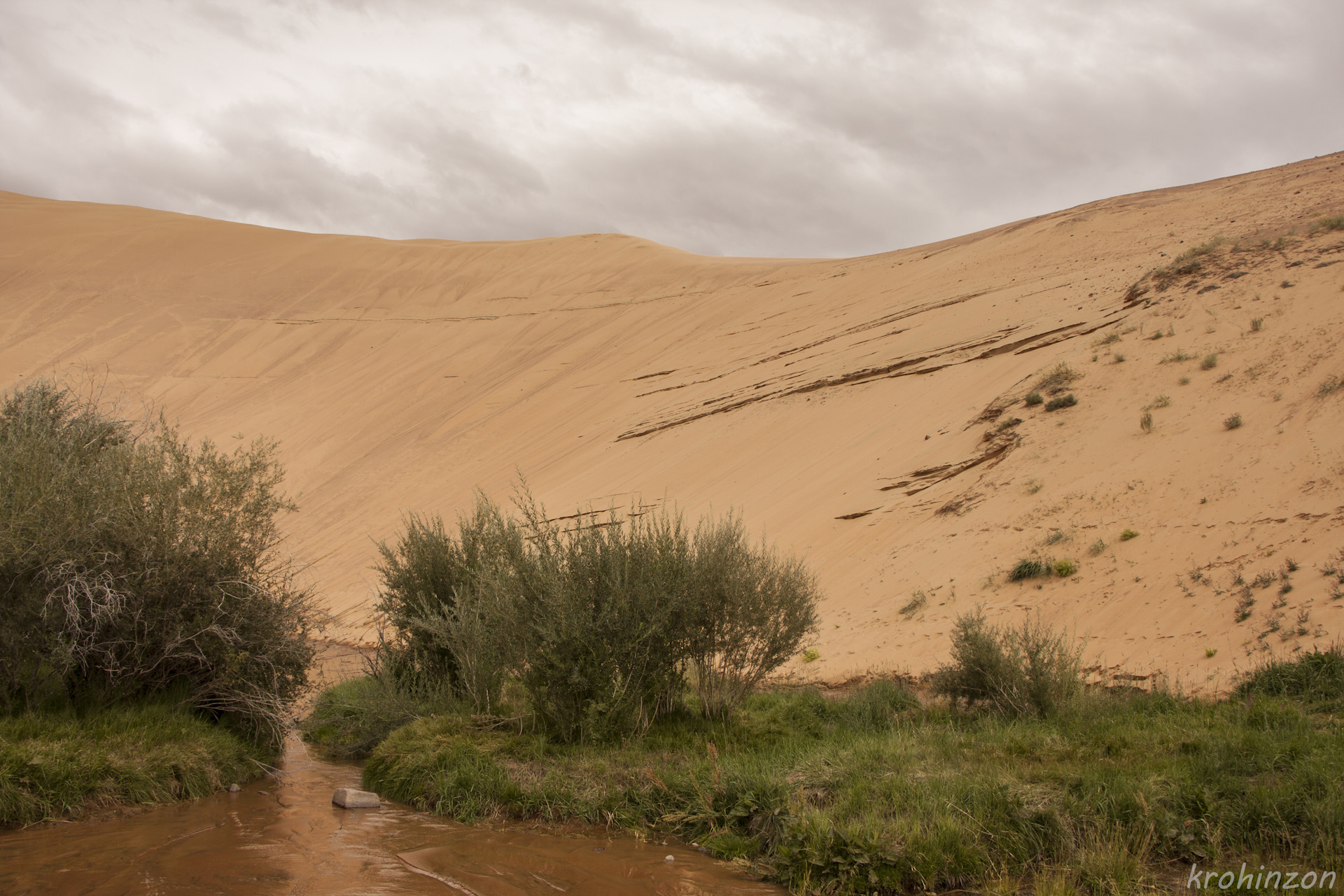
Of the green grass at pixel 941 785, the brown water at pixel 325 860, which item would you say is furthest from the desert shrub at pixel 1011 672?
the brown water at pixel 325 860

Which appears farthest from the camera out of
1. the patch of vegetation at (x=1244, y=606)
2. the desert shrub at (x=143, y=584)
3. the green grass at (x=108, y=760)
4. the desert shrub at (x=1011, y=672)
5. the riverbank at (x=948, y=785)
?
the patch of vegetation at (x=1244, y=606)

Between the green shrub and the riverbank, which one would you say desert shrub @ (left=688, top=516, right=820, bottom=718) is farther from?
the green shrub

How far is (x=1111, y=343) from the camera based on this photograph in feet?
48.1

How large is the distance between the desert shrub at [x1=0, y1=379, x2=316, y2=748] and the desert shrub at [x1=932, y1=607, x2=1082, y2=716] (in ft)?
20.6

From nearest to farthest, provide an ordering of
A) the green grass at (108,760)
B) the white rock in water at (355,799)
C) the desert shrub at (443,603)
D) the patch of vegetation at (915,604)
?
the green grass at (108,760) < the white rock in water at (355,799) < the desert shrub at (443,603) < the patch of vegetation at (915,604)

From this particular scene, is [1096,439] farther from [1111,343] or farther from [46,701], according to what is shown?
[46,701]

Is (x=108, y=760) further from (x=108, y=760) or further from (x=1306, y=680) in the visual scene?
(x=1306, y=680)

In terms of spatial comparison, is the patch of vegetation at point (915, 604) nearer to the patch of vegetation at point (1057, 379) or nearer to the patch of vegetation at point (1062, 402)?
the patch of vegetation at point (1062, 402)

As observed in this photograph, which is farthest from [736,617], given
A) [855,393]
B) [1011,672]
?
[855,393]

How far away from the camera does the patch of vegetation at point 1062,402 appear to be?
13.6 metres

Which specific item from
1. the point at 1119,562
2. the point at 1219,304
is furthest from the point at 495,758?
the point at 1219,304

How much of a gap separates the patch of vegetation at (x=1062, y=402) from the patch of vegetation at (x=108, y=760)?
12.0 meters

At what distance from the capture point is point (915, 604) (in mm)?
10789

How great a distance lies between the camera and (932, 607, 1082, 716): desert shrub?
7348 mm
